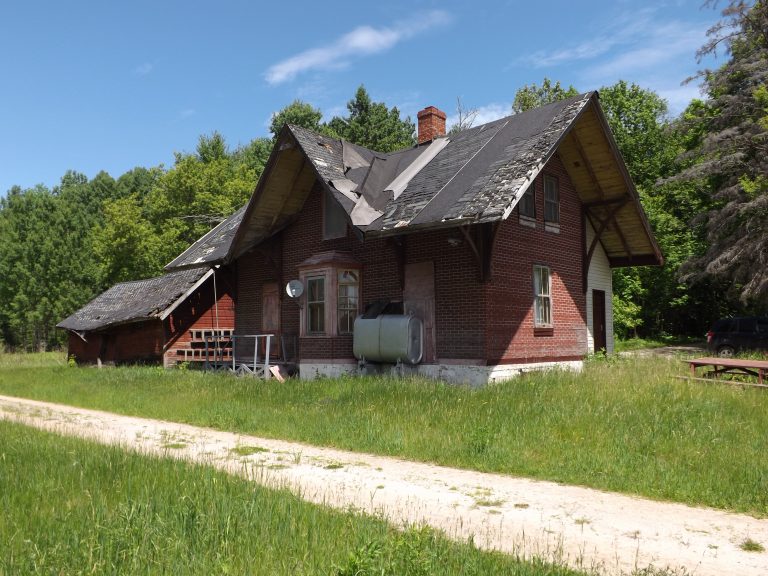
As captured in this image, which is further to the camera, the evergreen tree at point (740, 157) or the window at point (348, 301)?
the evergreen tree at point (740, 157)

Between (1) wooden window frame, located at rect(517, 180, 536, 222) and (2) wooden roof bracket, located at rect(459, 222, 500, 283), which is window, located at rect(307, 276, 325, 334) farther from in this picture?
(1) wooden window frame, located at rect(517, 180, 536, 222)

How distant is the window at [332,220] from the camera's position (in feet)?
60.5

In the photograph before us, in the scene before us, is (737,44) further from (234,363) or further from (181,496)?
(181,496)

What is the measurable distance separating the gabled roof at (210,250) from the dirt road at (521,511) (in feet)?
39.3

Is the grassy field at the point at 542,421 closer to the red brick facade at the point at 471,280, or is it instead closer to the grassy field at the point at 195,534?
the red brick facade at the point at 471,280

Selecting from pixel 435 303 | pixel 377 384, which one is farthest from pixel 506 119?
pixel 377 384

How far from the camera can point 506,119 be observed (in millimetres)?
18047

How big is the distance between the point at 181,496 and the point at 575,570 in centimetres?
331

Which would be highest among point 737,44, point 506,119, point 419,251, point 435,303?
point 737,44

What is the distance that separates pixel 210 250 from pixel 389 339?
9.08 meters

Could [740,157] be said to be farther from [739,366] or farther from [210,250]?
[210,250]

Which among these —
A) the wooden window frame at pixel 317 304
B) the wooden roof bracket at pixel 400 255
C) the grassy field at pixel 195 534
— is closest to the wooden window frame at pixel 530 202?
the wooden roof bracket at pixel 400 255

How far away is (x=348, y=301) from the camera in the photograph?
57.9 feet

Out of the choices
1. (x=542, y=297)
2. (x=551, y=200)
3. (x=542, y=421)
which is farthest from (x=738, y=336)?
(x=542, y=421)
